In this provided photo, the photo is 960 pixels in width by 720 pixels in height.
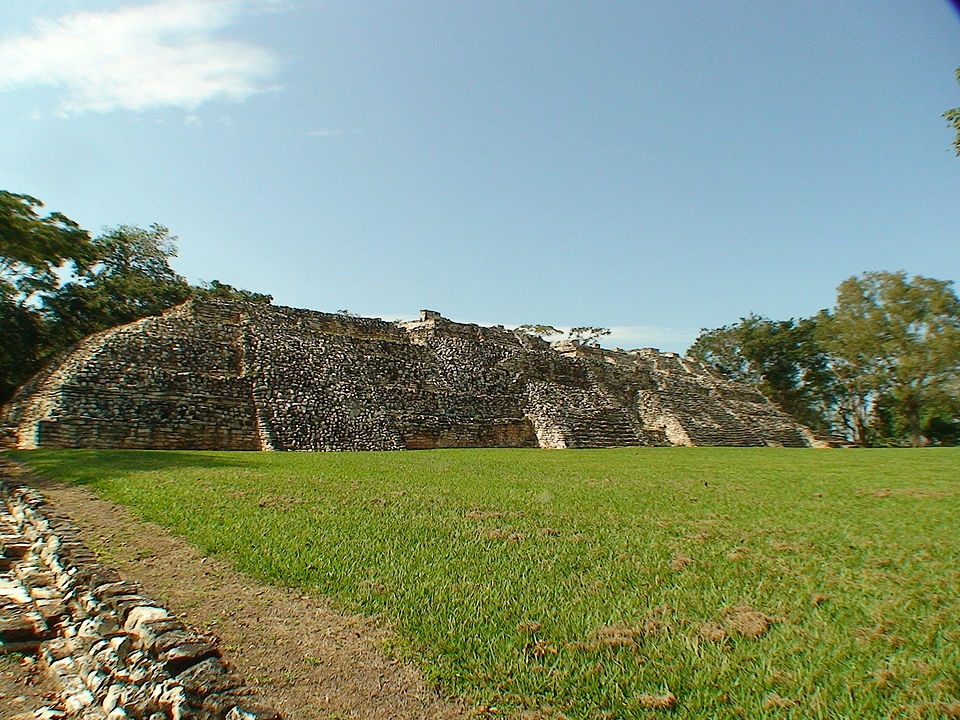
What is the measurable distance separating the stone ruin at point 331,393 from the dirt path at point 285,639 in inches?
347

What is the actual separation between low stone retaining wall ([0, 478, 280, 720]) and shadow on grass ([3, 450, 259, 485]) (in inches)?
144

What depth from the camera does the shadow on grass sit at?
26.7 feet

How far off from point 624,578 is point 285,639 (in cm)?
206

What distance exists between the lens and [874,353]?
2991cm

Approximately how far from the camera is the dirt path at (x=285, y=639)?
2.48 meters

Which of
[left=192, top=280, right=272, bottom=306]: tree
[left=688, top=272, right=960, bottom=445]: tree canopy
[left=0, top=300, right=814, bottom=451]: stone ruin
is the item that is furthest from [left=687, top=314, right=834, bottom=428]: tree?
[left=192, top=280, right=272, bottom=306]: tree

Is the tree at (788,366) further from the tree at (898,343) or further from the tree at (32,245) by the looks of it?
the tree at (32,245)

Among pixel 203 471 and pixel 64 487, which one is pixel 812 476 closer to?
pixel 203 471

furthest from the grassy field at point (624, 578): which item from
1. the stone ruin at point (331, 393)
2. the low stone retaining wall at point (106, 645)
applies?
the stone ruin at point (331, 393)

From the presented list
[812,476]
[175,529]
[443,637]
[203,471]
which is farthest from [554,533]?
[812,476]

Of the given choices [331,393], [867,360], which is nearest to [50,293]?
[331,393]

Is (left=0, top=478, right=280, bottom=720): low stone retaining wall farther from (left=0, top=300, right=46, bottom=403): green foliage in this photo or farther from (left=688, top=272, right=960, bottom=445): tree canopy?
(left=688, top=272, right=960, bottom=445): tree canopy

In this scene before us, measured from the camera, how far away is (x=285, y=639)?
10.1ft

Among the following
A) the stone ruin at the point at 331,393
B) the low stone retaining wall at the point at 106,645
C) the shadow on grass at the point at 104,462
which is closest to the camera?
the low stone retaining wall at the point at 106,645
